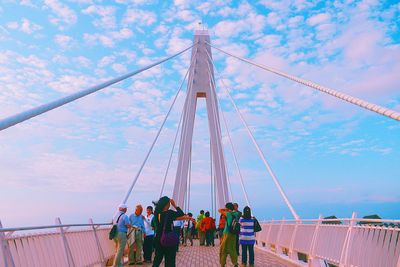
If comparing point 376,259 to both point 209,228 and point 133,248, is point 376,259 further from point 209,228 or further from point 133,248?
point 209,228

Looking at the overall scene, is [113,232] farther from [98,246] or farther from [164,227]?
[164,227]

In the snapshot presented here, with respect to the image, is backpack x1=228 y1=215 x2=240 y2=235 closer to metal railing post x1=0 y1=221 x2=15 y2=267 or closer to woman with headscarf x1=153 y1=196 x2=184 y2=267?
woman with headscarf x1=153 y1=196 x2=184 y2=267

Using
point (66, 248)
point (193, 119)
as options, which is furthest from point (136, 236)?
point (193, 119)

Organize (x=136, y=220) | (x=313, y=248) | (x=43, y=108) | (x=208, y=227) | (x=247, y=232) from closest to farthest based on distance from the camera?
(x=43, y=108)
(x=313, y=248)
(x=247, y=232)
(x=136, y=220)
(x=208, y=227)

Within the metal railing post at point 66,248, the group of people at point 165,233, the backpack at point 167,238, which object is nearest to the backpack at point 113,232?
the group of people at point 165,233

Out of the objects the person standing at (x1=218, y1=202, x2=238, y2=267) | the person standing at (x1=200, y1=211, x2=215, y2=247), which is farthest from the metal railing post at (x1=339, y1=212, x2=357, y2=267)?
the person standing at (x1=200, y1=211, x2=215, y2=247)

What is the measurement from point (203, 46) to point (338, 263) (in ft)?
64.5

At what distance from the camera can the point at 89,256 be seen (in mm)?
9062

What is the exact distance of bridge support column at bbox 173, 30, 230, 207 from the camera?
77.8 feet

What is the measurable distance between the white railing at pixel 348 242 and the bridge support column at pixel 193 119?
11301mm

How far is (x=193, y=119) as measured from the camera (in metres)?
24.8

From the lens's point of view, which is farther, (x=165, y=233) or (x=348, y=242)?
(x=348, y=242)

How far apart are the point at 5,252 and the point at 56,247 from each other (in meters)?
1.81

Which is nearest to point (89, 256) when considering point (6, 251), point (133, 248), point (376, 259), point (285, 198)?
point (133, 248)
